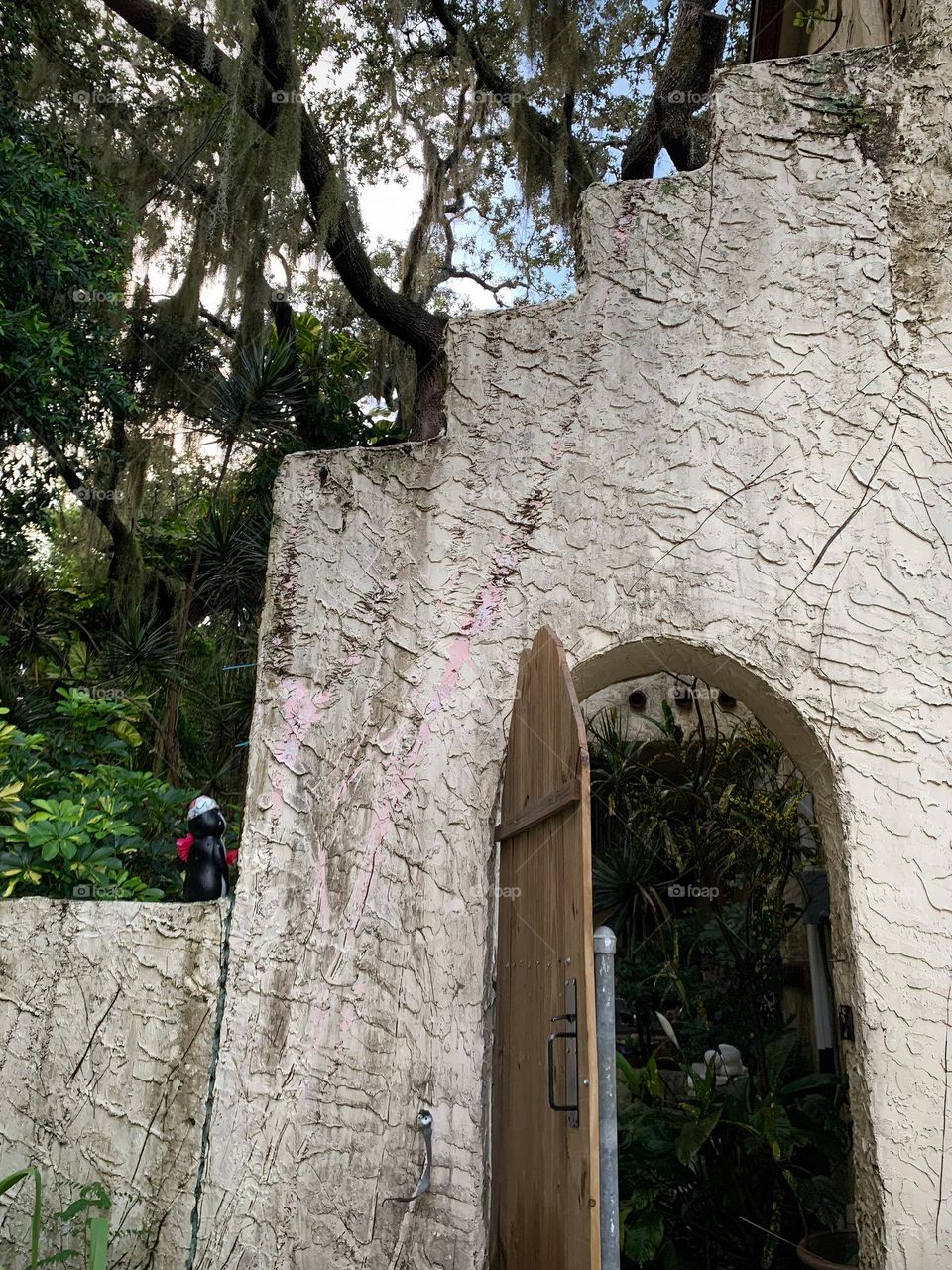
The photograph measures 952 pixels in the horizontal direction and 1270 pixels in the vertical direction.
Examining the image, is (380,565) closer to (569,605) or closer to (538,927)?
(569,605)

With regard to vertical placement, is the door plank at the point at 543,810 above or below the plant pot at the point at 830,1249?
above

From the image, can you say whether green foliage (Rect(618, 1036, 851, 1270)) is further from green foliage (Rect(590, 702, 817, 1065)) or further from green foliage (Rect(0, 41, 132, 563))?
green foliage (Rect(0, 41, 132, 563))

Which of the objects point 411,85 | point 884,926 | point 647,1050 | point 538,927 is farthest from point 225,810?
point 411,85

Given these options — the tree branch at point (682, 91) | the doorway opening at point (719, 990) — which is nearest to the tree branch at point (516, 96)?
the tree branch at point (682, 91)

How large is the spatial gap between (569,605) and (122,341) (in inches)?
262

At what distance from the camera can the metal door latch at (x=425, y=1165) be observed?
318 cm

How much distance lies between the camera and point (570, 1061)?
8.59ft

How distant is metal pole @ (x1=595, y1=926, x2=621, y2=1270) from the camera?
2527 millimetres

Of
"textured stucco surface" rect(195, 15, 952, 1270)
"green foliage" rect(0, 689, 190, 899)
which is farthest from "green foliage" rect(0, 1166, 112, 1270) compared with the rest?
"green foliage" rect(0, 689, 190, 899)

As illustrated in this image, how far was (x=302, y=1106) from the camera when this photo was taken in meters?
3.35

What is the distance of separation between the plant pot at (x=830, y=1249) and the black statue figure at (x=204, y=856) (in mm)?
2764

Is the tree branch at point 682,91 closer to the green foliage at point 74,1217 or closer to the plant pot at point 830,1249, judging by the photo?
the plant pot at point 830,1249

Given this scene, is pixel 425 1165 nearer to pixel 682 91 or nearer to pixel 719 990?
pixel 719 990

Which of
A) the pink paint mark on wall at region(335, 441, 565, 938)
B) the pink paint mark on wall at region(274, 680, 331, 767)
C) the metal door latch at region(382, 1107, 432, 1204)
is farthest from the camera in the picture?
the pink paint mark on wall at region(274, 680, 331, 767)
